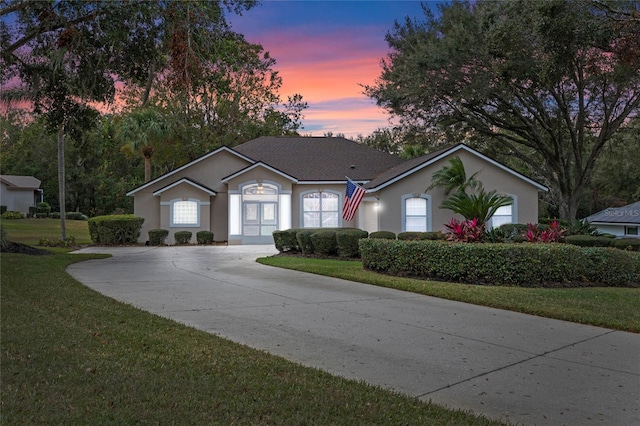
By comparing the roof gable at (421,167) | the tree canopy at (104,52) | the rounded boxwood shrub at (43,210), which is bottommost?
the rounded boxwood shrub at (43,210)

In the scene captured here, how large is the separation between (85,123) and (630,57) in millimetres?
15563

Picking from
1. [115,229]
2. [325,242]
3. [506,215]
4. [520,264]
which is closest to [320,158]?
[506,215]

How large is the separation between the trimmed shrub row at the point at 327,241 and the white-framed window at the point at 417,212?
6396mm

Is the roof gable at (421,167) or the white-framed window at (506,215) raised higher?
the roof gable at (421,167)

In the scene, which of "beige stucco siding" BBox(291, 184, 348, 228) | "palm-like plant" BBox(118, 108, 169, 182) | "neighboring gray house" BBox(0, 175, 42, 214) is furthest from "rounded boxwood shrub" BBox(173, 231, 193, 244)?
"neighboring gray house" BBox(0, 175, 42, 214)

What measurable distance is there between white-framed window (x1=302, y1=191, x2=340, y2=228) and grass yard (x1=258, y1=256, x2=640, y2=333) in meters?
13.3

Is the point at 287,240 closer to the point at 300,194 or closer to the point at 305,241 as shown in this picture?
the point at 305,241

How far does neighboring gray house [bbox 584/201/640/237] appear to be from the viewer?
2978cm

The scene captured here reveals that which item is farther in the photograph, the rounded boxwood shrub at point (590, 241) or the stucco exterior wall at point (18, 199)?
the stucco exterior wall at point (18, 199)

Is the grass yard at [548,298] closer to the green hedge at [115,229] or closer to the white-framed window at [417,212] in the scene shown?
the white-framed window at [417,212]

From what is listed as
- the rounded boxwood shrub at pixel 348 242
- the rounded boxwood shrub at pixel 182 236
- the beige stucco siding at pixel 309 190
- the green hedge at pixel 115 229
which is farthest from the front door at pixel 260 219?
the rounded boxwood shrub at pixel 348 242

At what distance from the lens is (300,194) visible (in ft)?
86.3

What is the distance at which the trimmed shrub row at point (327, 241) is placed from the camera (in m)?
16.3

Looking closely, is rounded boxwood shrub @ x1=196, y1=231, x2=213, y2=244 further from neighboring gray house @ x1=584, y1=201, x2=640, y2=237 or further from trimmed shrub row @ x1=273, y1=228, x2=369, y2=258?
neighboring gray house @ x1=584, y1=201, x2=640, y2=237
